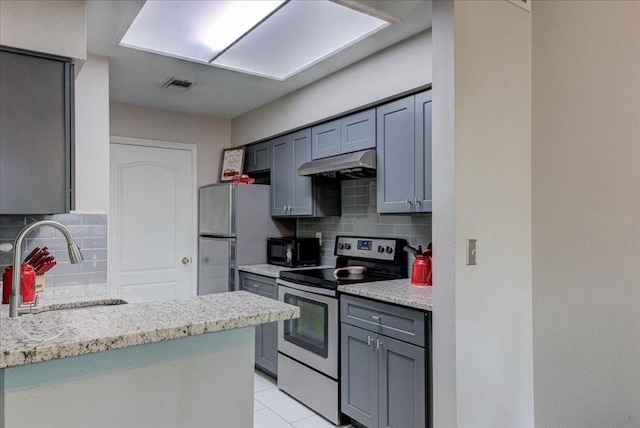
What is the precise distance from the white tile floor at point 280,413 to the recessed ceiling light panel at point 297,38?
7.17 ft

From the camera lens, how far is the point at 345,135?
3.11m

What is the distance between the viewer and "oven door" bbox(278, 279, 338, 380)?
2686mm

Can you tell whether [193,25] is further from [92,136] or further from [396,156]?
[396,156]

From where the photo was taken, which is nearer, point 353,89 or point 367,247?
point 353,89

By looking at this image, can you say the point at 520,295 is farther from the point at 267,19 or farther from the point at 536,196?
the point at 267,19

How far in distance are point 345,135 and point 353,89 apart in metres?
0.33

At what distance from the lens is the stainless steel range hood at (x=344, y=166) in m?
2.82

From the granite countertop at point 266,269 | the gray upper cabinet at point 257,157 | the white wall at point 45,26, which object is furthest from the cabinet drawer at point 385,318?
the white wall at point 45,26

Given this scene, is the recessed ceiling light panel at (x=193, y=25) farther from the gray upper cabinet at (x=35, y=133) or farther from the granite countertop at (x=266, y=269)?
the granite countertop at (x=266, y=269)

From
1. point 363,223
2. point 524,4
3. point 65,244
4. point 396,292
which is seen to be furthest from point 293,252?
point 524,4

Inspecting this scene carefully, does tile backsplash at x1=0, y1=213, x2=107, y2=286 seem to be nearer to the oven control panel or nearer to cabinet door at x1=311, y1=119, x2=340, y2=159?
cabinet door at x1=311, y1=119, x2=340, y2=159

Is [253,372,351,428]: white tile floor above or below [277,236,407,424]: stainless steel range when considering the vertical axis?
below

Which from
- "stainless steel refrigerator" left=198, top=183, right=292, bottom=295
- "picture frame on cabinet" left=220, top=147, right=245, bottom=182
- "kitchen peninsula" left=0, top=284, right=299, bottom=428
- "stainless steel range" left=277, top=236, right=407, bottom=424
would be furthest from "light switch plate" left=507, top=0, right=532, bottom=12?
"picture frame on cabinet" left=220, top=147, right=245, bottom=182

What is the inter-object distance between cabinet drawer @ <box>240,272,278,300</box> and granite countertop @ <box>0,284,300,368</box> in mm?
2062
